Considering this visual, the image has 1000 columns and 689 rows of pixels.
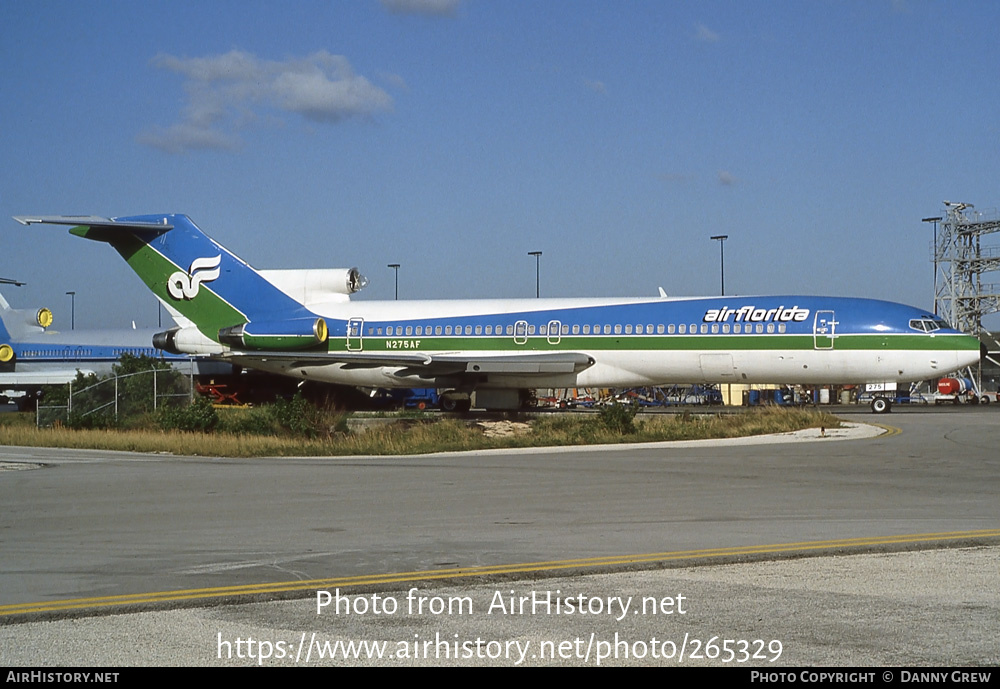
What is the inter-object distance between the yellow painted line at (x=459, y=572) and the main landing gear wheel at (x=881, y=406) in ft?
93.3

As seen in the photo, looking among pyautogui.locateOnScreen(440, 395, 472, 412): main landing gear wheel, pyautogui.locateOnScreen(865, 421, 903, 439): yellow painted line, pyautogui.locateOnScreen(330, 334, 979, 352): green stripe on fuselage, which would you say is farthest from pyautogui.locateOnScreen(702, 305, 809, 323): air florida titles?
pyautogui.locateOnScreen(440, 395, 472, 412): main landing gear wheel

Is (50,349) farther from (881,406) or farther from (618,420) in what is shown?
(881,406)

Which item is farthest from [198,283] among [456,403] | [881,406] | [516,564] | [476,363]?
[516,564]

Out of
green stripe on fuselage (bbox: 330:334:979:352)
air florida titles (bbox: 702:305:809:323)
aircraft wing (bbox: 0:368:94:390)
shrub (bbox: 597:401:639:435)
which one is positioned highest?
air florida titles (bbox: 702:305:809:323)

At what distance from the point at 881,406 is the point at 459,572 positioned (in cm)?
3261

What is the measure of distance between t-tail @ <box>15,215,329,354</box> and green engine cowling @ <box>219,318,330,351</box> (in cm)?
15

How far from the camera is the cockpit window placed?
30922mm

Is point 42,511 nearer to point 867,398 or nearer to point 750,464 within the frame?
point 750,464

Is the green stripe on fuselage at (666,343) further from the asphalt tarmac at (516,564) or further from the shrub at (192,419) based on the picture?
the asphalt tarmac at (516,564)

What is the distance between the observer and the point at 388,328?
117 feet

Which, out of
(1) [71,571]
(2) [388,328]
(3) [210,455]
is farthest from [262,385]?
A: (1) [71,571]

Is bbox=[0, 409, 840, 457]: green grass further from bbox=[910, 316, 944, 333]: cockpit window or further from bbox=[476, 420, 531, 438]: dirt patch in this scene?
bbox=[910, 316, 944, 333]: cockpit window

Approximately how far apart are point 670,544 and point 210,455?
14078 mm

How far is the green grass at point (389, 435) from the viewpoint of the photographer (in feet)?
70.9
